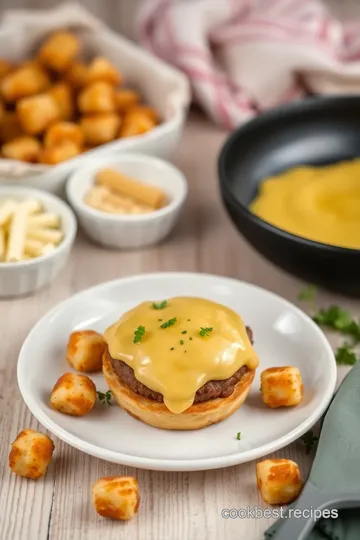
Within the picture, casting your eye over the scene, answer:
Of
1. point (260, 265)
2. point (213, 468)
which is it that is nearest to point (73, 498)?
point (213, 468)

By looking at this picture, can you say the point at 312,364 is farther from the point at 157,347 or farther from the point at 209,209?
the point at 209,209

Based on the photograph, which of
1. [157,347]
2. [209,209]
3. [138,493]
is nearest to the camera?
[138,493]

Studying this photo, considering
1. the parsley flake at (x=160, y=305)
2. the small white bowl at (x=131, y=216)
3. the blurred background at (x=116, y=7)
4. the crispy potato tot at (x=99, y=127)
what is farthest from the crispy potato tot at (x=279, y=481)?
the blurred background at (x=116, y=7)

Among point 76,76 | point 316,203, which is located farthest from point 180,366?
point 76,76

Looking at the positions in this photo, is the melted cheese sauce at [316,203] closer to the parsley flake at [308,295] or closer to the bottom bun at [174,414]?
the parsley flake at [308,295]

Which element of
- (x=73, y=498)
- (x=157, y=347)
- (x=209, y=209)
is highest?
(x=157, y=347)
